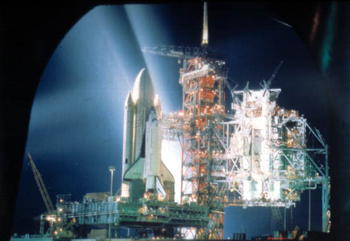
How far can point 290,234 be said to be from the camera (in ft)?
114

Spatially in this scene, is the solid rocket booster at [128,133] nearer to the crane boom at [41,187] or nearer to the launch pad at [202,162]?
the launch pad at [202,162]

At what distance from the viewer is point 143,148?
4441 centimetres

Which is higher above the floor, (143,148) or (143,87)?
(143,87)

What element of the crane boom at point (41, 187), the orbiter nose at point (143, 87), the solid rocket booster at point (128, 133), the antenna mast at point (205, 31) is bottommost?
the crane boom at point (41, 187)

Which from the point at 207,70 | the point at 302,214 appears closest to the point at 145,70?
the point at 207,70

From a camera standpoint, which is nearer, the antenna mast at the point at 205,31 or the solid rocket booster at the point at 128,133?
the solid rocket booster at the point at 128,133

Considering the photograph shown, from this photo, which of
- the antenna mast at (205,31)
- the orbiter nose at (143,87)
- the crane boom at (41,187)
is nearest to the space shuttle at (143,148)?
the orbiter nose at (143,87)

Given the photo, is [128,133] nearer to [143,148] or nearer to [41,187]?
[143,148]

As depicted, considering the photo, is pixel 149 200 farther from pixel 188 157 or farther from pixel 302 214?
pixel 302 214

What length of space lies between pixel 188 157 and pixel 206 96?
6.41 meters

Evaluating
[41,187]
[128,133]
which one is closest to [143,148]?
[128,133]

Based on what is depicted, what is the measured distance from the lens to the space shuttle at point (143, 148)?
4288 cm

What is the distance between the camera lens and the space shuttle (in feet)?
141

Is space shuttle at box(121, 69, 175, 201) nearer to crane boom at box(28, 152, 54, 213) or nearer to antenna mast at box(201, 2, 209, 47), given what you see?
antenna mast at box(201, 2, 209, 47)
